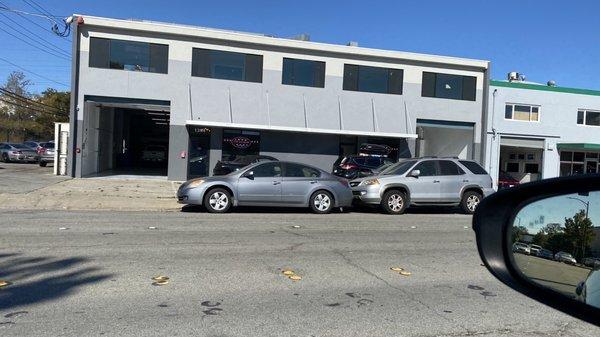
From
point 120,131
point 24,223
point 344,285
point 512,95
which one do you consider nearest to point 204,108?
point 120,131

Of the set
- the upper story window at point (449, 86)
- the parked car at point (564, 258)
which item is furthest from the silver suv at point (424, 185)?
the parked car at point (564, 258)

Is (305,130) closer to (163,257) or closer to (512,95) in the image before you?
(512,95)

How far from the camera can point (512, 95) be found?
30.2m

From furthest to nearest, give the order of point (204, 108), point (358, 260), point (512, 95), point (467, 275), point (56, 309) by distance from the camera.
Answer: point (512, 95), point (204, 108), point (358, 260), point (467, 275), point (56, 309)

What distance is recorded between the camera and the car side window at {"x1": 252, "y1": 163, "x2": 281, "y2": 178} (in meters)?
14.5

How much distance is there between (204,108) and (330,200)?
38.0 feet

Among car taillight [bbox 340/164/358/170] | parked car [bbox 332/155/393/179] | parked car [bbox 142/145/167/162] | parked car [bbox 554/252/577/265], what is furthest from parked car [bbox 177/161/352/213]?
parked car [bbox 142/145/167/162]

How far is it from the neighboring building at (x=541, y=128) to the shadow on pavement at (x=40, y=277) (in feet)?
86.0

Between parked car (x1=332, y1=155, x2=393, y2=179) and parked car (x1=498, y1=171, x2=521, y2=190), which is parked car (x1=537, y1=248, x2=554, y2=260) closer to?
parked car (x1=332, y1=155, x2=393, y2=179)

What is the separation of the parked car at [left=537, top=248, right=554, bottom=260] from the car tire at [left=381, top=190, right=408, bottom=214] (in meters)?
13.2

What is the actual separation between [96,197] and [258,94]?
1086 cm

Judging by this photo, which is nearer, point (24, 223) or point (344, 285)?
point (344, 285)

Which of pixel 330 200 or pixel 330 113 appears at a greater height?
pixel 330 113

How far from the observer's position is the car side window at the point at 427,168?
52.4ft
